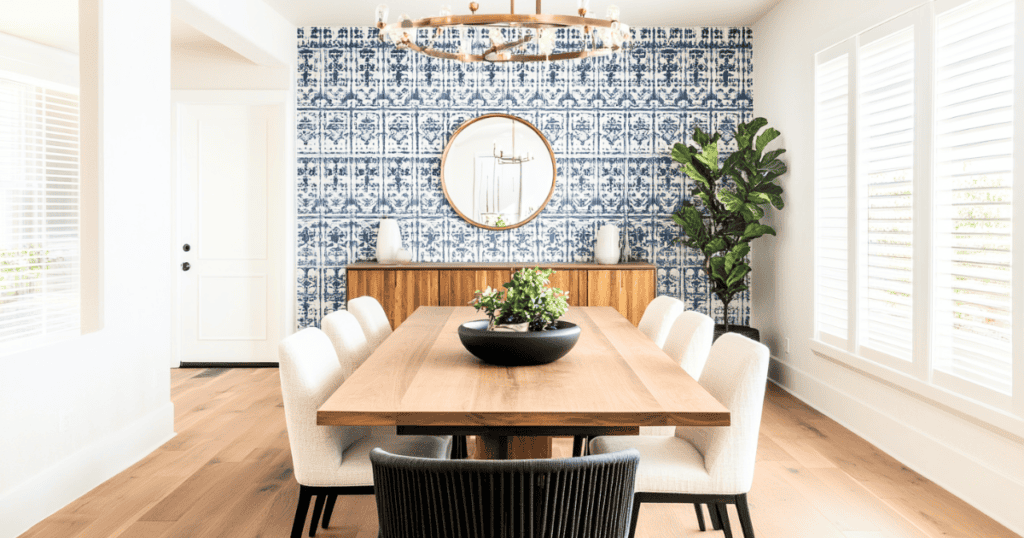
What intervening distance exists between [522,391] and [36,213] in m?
3.88

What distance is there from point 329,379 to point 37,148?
10.9ft

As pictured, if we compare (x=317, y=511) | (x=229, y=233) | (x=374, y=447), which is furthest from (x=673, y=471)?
(x=229, y=233)

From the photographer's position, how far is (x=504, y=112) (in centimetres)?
540

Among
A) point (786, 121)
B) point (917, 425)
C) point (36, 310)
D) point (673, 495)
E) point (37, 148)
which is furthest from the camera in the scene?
point (786, 121)

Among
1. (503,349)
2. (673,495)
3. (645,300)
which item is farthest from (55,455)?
(645,300)

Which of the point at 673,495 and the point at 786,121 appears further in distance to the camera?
the point at 786,121

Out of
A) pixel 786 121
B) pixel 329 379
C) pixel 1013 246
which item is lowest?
pixel 329 379

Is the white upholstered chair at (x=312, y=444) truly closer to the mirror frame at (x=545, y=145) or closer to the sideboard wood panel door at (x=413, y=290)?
the sideboard wood panel door at (x=413, y=290)

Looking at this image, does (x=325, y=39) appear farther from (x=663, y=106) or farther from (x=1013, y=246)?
(x=1013, y=246)

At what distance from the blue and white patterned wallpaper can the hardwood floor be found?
2034mm

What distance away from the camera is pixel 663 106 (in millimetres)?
5410

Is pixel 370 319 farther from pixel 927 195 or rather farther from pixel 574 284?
pixel 927 195

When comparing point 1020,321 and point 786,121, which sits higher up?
point 786,121

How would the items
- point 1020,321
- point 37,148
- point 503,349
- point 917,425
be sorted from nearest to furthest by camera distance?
point 503,349
point 1020,321
point 917,425
point 37,148
